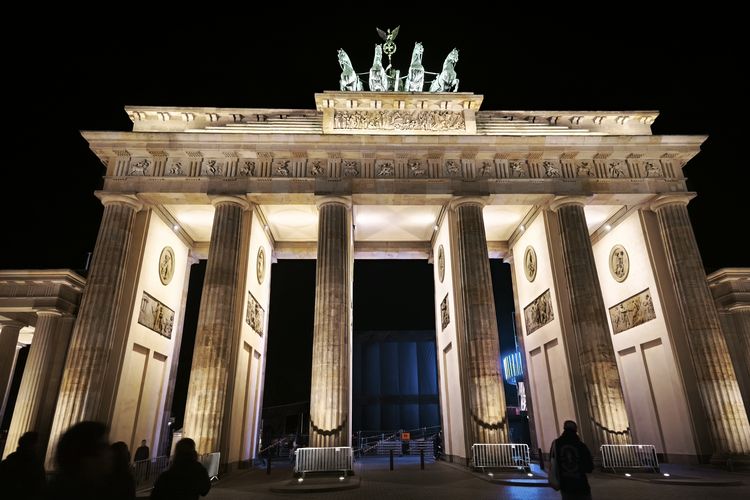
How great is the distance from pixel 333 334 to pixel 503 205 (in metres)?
9.63

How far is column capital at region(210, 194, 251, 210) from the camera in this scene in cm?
1808

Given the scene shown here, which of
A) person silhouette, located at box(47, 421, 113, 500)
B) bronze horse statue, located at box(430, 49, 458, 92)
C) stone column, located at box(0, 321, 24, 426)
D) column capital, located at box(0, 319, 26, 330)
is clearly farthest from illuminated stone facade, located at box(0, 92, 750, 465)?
person silhouette, located at box(47, 421, 113, 500)

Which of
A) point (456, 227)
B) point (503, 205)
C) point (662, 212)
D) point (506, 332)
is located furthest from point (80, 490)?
point (506, 332)

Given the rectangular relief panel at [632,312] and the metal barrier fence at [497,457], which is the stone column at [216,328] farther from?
the rectangular relief panel at [632,312]

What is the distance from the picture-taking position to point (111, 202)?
1786 cm

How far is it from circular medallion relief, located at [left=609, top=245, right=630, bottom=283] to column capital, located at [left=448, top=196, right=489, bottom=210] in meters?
7.23

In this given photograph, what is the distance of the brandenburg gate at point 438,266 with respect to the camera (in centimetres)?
1575

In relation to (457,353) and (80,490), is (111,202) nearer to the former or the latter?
(457,353)

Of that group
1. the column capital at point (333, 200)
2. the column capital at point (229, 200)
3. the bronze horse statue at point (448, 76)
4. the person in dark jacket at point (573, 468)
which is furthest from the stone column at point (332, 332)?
the person in dark jacket at point (573, 468)

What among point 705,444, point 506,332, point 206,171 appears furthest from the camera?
point 506,332

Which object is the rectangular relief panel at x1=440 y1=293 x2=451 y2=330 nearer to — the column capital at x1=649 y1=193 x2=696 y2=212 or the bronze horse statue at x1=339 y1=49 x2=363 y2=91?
the column capital at x1=649 y1=193 x2=696 y2=212

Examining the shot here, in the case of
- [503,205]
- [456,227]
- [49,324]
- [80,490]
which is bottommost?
[80,490]

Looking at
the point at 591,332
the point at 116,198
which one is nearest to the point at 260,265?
the point at 116,198

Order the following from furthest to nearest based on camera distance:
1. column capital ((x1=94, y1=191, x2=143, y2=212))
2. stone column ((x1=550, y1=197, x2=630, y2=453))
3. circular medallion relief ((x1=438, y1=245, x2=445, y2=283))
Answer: circular medallion relief ((x1=438, y1=245, x2=445, y2=283))
column capital ((x1=94, y1=191, x2=143, y2=212))
stone column ((x1=550, y1=197, x2=630, y2=453))
